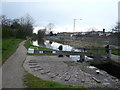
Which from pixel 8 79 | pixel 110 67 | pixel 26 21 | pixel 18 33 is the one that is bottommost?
pixel 110 67

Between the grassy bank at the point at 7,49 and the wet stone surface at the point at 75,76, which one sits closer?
the wet stone surface at the point at 75,76

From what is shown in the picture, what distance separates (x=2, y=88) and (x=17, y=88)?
63 centimetres

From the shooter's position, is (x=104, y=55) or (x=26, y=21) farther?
(x=26, y=21)

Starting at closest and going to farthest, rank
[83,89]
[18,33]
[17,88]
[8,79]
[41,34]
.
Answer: [17,88] → [83,89] → [8,79] → [18,33] → [41,34]

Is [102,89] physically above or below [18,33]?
below

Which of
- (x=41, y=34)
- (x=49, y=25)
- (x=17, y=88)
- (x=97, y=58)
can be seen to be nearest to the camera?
(x=17, y=88)

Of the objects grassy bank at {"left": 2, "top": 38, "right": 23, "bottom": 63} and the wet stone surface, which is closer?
the wet stone surface

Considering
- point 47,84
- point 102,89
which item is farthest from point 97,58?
point 47,84

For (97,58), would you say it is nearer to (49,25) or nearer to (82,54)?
(82,54)

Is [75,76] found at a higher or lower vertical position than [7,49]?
lower

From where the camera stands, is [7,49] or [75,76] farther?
[7,49]

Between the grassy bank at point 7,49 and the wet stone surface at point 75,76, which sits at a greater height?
the grassy bank at point 7,49

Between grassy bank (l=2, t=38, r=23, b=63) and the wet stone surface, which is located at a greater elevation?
grassy bank (l=2, t=38, r=23, b=63)

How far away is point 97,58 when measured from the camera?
15.7 meters
